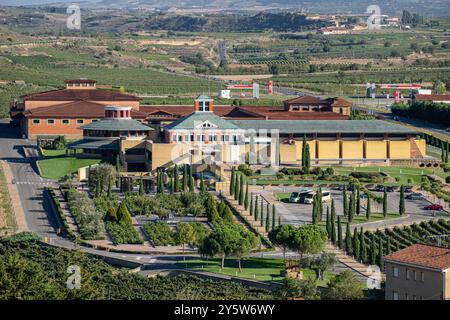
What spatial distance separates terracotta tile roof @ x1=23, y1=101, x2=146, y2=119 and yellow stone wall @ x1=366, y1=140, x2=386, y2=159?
14981mm

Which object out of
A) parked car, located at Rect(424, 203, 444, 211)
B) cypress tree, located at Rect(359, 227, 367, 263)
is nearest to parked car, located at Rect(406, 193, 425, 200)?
parked car, located at Rect(424, 203, 444, 211)

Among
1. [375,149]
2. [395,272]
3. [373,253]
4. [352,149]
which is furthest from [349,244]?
[375,149]

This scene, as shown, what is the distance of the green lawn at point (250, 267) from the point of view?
45.8m

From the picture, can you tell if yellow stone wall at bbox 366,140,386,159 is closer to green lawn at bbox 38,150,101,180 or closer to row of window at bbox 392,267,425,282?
green lawn at bbox 38,150,101,180

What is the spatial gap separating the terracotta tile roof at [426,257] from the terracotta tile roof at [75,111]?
149ft

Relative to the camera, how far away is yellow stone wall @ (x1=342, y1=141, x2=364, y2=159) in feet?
251

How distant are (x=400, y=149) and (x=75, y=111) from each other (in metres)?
20.6

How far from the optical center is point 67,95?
9506 cm

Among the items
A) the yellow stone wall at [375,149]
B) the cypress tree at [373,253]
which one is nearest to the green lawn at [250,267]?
the cypress tree at [373,253]

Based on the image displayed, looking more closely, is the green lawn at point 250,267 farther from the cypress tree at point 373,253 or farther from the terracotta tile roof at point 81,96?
the terracotta tile roof at point 81,96

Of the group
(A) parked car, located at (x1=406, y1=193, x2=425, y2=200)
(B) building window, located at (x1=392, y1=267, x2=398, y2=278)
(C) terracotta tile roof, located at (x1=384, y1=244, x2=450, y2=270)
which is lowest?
(A) parked car, located at (x1=406, y1=193, x2=425, y2=200)
